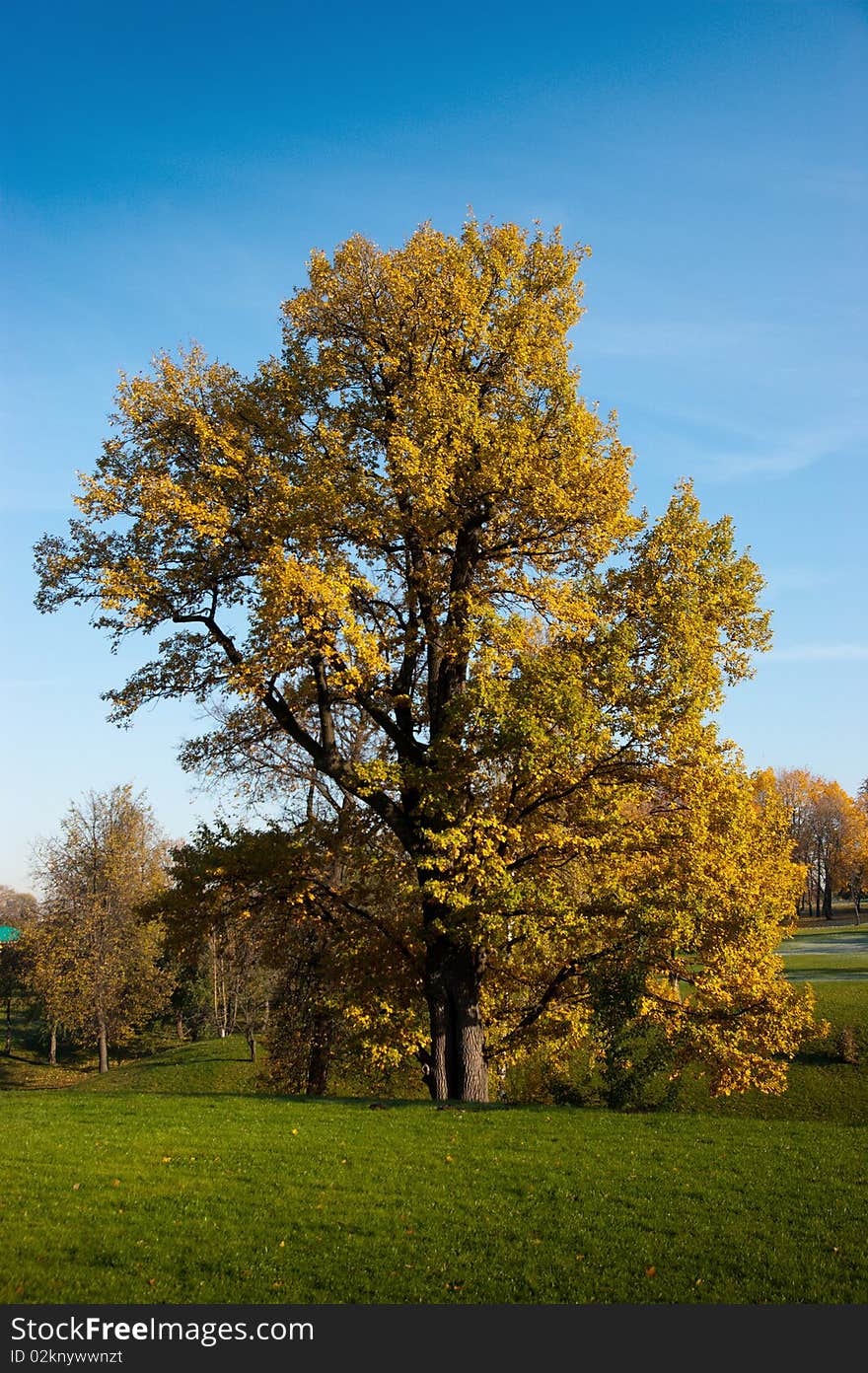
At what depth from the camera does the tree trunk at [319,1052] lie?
25531 millimetres

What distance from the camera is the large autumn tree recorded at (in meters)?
17.0

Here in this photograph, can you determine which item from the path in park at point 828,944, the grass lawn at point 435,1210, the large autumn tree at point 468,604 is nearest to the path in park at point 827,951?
the path in park at point 828,944

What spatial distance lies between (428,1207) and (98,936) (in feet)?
129

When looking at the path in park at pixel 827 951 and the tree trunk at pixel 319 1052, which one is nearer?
the tree trunk at pixel 319 1052

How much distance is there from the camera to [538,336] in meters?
20.0

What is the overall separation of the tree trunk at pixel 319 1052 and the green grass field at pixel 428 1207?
9107mm

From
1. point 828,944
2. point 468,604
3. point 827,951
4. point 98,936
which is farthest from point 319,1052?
point 828,944

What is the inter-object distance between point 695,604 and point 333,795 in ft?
40.9

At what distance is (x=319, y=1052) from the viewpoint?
2555 centimetres

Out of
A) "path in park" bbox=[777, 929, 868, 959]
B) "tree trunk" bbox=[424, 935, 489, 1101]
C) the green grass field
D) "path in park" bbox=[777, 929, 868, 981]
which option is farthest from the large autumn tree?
"path in park" bbox=[777, 929, 868, 959]

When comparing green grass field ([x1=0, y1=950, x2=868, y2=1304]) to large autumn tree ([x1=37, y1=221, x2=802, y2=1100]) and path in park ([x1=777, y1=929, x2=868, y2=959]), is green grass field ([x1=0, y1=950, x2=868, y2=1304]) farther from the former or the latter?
path in park ([x1=777, y1=929, x2=868, y2=959])

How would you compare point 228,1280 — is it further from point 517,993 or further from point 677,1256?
point 517,993

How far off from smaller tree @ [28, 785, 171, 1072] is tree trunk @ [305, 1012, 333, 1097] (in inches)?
769

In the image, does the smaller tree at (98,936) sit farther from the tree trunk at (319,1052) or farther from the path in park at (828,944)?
the path in park at (828,944)
